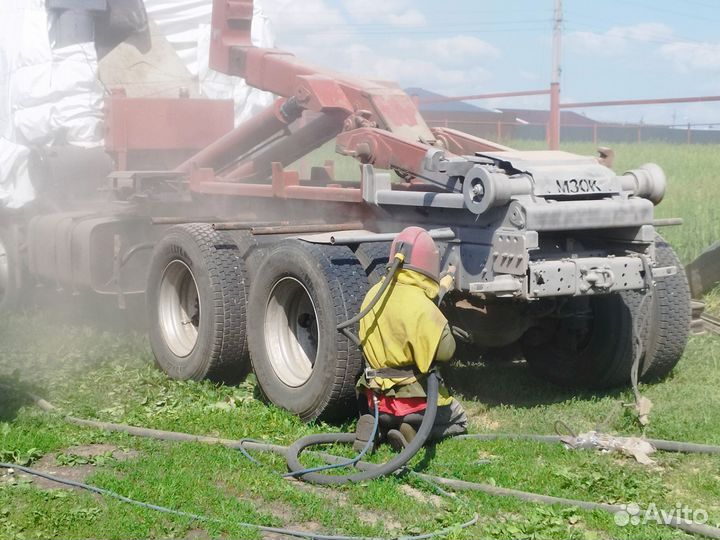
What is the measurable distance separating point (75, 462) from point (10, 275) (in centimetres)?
533

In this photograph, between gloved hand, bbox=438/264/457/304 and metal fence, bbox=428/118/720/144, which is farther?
metal fence, bbox=428/118/720/144

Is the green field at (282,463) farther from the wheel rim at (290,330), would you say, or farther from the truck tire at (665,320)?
the wheel rim at (290,330)

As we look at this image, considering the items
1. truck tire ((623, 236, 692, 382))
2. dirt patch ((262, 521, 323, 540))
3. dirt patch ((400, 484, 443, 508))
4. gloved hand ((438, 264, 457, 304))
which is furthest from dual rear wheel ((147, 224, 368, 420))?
truck tire ((623, 236, 692, 382))

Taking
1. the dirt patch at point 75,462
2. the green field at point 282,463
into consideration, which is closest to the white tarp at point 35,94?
the green field at point 282,463

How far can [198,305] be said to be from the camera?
8.12 meters

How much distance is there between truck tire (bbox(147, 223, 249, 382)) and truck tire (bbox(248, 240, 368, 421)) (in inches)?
17.3

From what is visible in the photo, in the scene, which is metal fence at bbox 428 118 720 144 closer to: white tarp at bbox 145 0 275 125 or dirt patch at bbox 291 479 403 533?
white tarp at bbox 145 0 275 125

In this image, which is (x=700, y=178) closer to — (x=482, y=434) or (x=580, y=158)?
(x=580, y=158)

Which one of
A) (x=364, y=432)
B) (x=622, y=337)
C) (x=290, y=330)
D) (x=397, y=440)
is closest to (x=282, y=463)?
(x=364, y=432)

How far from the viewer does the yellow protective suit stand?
19.1ft

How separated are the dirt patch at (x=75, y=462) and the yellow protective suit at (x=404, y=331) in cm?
152

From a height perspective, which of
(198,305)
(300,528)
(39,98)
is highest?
(39,98)

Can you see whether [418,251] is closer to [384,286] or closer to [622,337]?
[384,286]

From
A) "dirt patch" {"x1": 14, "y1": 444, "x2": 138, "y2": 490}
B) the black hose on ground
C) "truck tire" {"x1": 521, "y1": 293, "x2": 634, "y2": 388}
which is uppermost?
"truck tire" {"x1": 521, "y1": 293, "x2": 634, "y2": 388}
